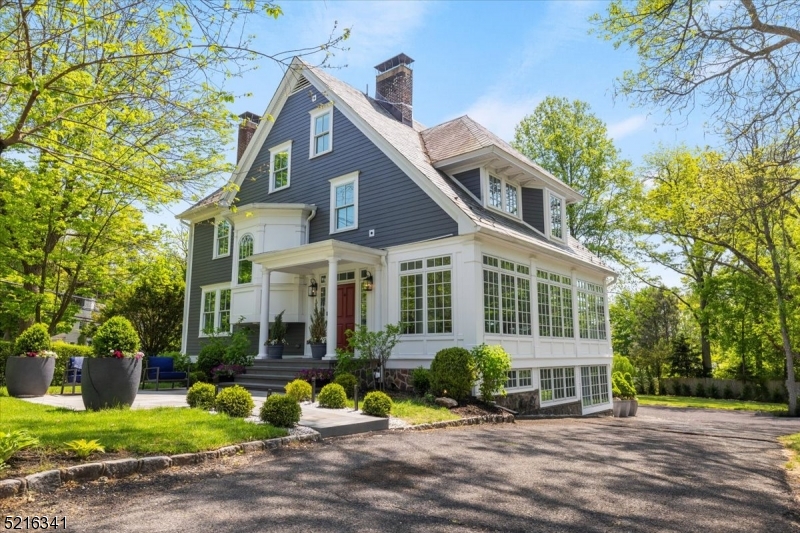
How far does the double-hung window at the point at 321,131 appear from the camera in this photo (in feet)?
51.7

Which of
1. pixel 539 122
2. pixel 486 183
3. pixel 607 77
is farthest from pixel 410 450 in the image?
pixel 539 122

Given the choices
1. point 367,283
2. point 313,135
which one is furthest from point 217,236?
point 367,283

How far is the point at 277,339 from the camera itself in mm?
14484

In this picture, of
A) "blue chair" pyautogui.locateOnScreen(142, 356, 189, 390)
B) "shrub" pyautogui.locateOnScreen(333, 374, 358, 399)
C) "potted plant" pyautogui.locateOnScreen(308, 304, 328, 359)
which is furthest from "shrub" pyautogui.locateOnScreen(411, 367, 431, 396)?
"blue chair" pyautogui.locateOnScreen(142, 356, 189, 390)

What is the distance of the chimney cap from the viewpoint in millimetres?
17562

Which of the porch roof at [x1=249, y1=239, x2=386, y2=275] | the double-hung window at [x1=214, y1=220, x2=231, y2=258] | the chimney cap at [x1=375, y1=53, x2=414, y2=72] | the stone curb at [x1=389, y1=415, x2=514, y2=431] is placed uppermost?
the chimney cap at [x1=375, y1=53, x2=414, y2=72]

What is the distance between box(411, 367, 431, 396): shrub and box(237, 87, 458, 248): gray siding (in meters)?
3.37

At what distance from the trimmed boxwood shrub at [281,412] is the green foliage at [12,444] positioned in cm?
291

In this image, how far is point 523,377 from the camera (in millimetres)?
13555

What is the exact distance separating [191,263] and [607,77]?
657 inches

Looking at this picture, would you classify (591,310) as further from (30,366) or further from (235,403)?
(30,366)

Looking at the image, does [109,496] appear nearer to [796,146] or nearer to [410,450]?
[410,450]

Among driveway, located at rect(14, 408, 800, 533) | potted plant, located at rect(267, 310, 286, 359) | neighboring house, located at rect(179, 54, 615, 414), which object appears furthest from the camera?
potted plant, located at rect(267, 310, 286, 359)

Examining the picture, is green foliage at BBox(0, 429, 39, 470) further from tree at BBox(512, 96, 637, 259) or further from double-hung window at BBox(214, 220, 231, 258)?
tree at BBox(512, 96, 637, 259)
